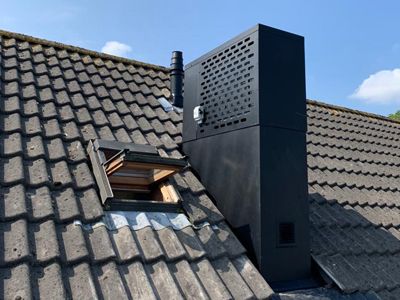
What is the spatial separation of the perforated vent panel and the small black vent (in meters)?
0.85

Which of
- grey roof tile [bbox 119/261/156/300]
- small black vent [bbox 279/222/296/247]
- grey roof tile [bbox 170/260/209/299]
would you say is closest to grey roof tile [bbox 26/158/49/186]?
grey roof tile [bbox 119/261/156/300]

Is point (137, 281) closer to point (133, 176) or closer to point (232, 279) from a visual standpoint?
point (232, 279)

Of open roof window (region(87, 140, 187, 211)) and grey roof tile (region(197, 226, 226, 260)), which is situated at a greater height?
open roof window (region(87, 140, 187, 211))

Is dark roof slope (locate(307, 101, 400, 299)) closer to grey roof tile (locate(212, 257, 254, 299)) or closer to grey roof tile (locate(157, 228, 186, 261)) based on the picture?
grey roof tile (locate(212, 257, 254, 299))

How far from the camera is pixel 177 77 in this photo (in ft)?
16.8

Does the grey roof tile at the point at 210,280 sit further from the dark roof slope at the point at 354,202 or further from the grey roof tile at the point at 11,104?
the grey roof tile at the point at 11,104

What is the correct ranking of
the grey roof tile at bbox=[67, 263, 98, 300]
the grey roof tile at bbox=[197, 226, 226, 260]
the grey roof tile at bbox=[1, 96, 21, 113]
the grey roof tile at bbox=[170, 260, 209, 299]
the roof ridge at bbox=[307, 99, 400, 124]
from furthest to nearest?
the roof ridge at bbox=[307, 99, 400, 124], the grey roof tile at bbox=[1, 96, 21, 113], the grey roof tile at bbox=[197, 226, 226, 260], the grey roof tile at bbox=[170, 260, 209, 299], the grey roof tile at bbox=[67, 263, 98, 300]

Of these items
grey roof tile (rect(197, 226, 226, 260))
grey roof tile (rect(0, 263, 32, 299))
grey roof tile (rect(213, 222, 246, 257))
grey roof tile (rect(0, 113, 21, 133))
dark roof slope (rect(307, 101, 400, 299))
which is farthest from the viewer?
dark roof slope (rect(307, 101, 400, 299))

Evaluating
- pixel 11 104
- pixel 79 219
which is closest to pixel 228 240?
pixel 79 219

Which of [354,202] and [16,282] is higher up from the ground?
[354,202]

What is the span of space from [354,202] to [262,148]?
198cm

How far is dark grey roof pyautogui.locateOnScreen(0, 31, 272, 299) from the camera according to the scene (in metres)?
2.05

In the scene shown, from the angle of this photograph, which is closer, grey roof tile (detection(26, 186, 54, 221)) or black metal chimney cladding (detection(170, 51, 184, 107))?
grey roof tile (detection(26, 186, 54, 221))

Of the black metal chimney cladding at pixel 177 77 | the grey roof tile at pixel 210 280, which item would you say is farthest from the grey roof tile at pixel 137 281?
the black metal chimney cladding at pixel 177 77
